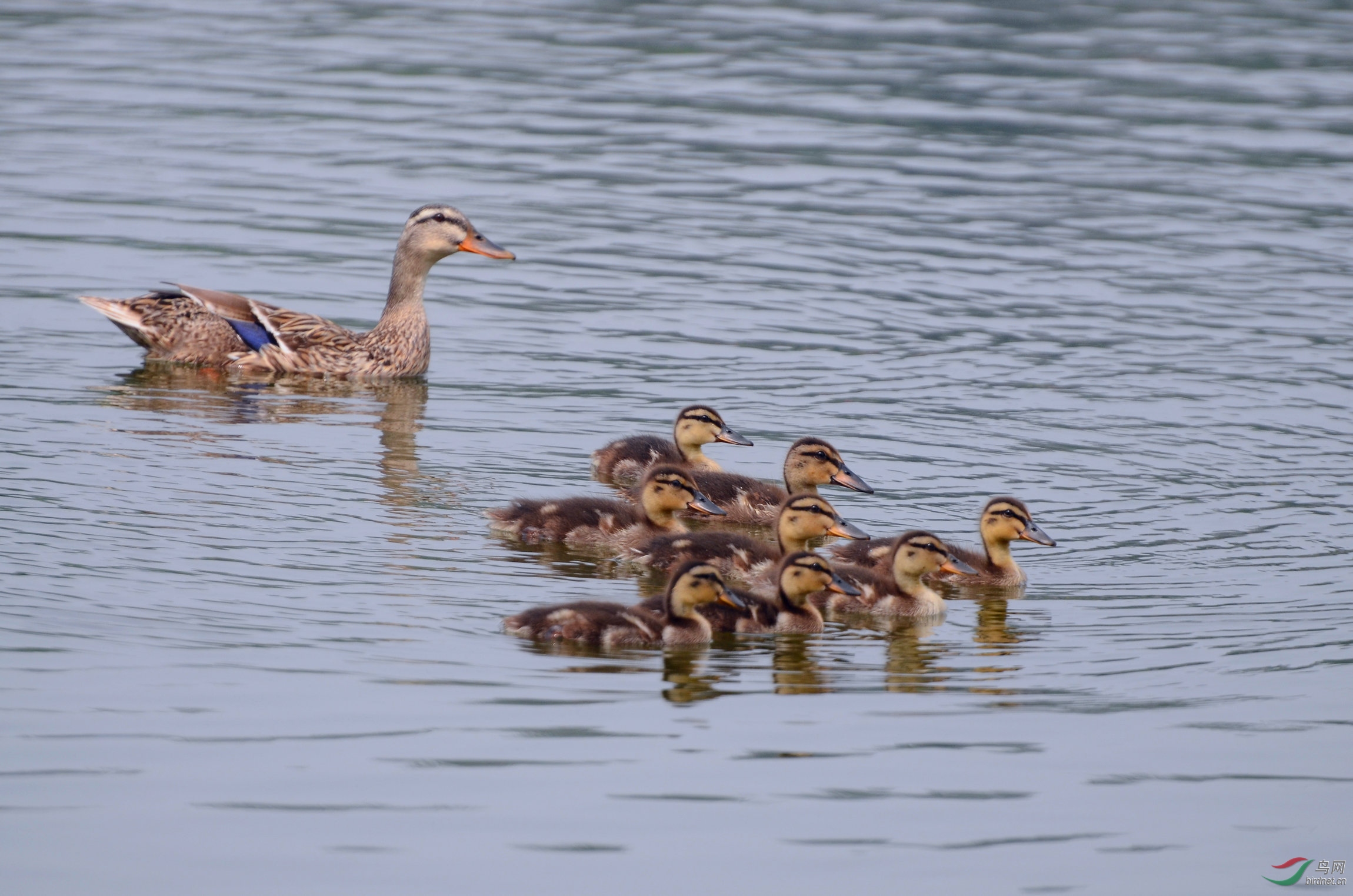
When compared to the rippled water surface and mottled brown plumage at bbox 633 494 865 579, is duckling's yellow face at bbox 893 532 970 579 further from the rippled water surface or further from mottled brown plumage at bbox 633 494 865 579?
mottled brown plumage at bbox 633 494 865 579

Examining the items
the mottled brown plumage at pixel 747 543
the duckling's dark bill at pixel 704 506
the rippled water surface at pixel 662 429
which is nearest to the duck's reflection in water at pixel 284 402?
the rippled water surface at pixel 662 429

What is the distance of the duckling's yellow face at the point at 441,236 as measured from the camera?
44.7 feet

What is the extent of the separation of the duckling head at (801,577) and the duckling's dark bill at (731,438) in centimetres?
227

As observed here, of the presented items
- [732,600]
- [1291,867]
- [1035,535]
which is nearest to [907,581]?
[1035,535]

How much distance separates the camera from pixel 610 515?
966cm

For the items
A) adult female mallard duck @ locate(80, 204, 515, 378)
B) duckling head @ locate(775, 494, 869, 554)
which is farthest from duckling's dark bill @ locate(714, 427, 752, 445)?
adult female mallard duck @ locate(80, 204, 515, 378)

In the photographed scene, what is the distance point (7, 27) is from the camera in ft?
90.1

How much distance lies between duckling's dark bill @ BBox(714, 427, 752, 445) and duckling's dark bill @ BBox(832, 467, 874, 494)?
734mm

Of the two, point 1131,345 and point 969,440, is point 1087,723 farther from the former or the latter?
point 1131,345

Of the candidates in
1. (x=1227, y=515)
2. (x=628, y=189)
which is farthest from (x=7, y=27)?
(x=1227, y=515)

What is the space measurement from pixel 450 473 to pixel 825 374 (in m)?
3.31

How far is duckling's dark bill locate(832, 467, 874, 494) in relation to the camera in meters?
10.2

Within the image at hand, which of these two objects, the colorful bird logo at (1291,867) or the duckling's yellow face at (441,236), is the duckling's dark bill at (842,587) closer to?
the colorful bird logo at (1291,867)

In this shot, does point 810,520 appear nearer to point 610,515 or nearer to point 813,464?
point 813,464
